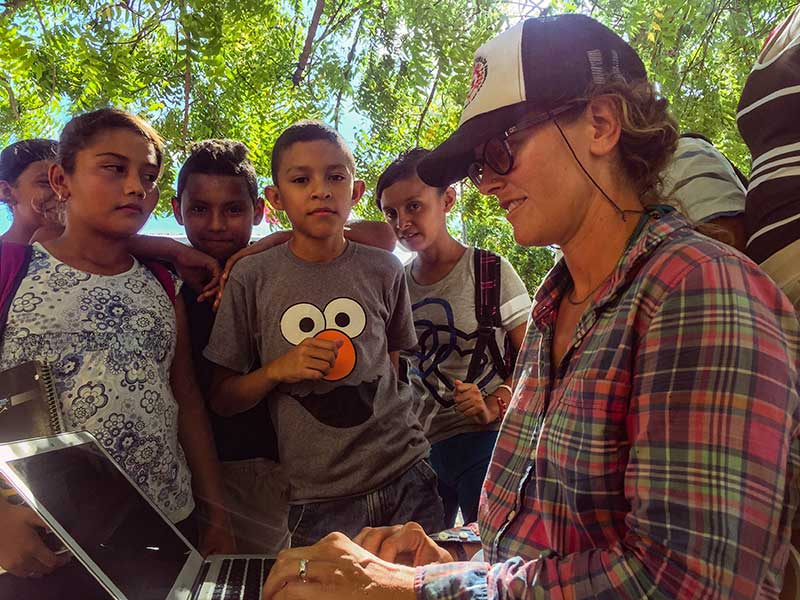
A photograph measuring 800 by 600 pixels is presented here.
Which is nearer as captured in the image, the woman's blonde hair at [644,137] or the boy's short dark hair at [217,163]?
the woman's blonde hair at [644,137]

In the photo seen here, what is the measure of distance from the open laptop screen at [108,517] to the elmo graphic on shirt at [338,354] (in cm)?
55

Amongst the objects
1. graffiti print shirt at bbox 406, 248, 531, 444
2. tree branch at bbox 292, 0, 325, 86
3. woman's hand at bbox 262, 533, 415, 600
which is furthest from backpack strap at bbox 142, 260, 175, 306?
tree branch at bbox 292, 0, 325, 86

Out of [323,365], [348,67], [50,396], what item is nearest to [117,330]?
[50,396]

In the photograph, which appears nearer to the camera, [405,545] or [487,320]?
[405,545]

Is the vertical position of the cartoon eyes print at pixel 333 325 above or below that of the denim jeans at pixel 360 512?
above

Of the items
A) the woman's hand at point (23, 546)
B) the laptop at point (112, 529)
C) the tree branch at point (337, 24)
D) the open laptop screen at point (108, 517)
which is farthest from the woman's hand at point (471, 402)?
the tree branch at point (337, 24)

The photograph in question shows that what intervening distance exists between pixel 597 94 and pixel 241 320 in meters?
1.25

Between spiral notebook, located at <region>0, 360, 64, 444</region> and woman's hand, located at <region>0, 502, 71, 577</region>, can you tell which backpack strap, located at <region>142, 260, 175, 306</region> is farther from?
woman's hand, located at <region>0, 502, 71, 577</region>

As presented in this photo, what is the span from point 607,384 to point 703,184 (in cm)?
73

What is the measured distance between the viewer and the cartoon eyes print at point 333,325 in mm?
1882

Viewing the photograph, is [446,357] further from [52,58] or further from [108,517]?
[52,58]

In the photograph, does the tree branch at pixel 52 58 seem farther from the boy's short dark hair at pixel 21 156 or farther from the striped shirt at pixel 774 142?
the striped shirt at pixel 774 142

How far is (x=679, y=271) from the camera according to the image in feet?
2.89

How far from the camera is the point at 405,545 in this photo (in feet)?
4.25
